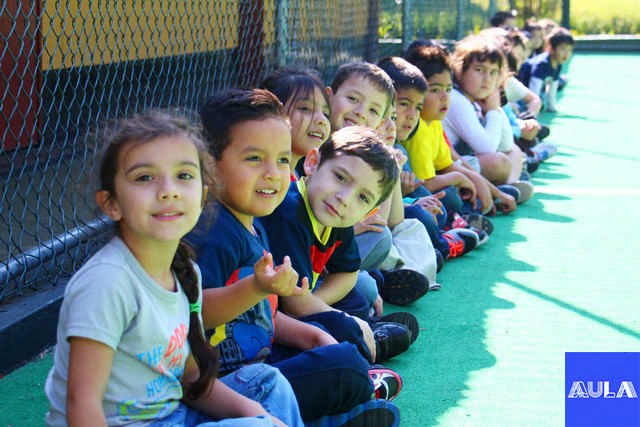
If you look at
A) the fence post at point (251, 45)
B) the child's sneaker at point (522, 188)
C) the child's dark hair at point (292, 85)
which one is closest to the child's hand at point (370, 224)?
the child's dark hair at point (292, 85)

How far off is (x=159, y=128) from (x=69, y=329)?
0.50 m

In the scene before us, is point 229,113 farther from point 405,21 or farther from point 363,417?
point 405,21

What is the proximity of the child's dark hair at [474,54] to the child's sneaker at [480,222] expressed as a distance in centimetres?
123

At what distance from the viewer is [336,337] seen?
286 centimetres

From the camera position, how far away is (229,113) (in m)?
2.57

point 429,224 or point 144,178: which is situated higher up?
point 144,178

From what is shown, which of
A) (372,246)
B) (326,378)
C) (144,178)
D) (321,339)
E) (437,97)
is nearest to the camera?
(144,178)

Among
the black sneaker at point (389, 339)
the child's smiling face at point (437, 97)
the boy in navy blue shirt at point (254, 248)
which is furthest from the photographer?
the child's smiling face at point (437, 97)

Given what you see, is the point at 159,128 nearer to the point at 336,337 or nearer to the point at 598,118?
the point at 336,337

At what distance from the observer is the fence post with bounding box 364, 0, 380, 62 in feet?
25.4

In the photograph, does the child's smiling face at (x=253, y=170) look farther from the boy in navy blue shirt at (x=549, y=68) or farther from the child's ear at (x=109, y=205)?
the boy in navy blue shirt at (x=549, y=68)

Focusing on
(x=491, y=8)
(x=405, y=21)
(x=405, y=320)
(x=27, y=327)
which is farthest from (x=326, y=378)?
(x=491, y=8)

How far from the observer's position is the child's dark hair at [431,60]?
5.23m

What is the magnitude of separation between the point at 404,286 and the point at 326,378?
141 centimetres
